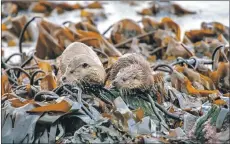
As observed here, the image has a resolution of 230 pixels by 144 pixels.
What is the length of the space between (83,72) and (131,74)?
0.27 metres

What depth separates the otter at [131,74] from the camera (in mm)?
3592

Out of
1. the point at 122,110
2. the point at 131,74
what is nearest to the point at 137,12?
the point at 131,74

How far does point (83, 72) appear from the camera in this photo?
11.7ft

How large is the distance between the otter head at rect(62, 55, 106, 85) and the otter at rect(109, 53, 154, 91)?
0.11 metres

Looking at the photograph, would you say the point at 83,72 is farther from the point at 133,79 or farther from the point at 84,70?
the point at 133,79

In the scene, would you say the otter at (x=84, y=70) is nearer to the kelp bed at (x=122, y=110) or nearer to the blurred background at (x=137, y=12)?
the kelp bed at (x=122, y=110)

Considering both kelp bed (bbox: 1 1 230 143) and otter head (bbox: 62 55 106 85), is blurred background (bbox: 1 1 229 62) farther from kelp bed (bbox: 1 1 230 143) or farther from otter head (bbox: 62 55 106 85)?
otter head (bbox: 62 55 106 85)

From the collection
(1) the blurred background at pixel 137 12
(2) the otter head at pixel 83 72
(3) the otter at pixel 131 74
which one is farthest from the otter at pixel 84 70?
(1) the blurred background at pixel 137 12

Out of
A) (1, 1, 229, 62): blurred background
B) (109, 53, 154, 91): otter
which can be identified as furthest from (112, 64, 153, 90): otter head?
(1, 1, 229, 62): blurred background

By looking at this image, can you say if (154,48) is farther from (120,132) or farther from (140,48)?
(120,132)

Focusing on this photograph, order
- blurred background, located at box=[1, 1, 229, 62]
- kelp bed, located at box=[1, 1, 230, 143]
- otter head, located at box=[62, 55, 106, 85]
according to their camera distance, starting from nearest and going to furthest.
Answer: kelp bed, located at box=[1, 1, 230, 143] < otter head, located at box=[62, 55, 106, 85] < blurred background, located at box=[1, 1, 229, 62]

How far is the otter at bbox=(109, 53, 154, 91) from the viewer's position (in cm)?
359

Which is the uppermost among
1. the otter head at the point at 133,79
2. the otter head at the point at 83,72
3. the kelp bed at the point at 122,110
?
the otter head at the point at 83,72

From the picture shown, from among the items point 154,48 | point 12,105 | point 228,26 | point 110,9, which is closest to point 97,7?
point 110,9
